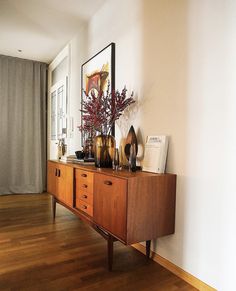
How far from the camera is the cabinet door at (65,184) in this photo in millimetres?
2383

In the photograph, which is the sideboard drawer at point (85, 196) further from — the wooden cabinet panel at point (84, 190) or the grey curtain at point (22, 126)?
the grey curtain at point (22, 126)

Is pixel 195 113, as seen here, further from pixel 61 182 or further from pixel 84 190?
pixel 61 182

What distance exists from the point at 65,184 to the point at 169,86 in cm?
147

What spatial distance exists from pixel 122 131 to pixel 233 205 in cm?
129

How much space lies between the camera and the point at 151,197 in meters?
1.63

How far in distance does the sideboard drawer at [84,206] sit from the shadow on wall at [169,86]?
1.94 ft

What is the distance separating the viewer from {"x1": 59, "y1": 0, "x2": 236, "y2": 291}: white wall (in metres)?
1.39

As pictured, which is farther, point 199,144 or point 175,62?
point 175,62

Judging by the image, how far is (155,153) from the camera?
6.00 feet

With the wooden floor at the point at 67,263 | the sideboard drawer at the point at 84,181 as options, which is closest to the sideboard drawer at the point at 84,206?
the sideboard drawer at the point at 84,181

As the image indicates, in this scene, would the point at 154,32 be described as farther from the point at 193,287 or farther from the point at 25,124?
the point at 25,124

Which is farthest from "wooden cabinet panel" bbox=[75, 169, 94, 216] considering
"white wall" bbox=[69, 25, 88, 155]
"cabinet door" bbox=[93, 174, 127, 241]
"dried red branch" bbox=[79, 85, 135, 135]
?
"white wall" bbox=[69, 25, 88, 155]

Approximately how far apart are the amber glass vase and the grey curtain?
2766 millimetres

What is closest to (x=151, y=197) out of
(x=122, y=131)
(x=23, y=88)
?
(x=122, y=131)
